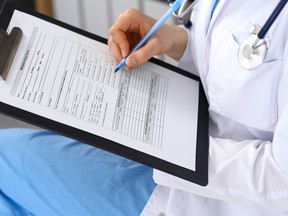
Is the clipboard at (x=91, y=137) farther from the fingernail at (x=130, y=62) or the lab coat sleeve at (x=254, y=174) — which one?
the fingernail at (x=130, y=62)

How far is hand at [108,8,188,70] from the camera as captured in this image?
858 mm

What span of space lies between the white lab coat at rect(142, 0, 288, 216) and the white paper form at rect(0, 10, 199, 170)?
0.20ft

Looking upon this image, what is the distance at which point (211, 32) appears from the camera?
0.88 m

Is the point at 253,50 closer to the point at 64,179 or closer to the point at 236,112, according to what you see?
the point at 236,112

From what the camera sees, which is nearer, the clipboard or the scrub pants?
the clipboard

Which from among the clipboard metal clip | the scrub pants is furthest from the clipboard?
the scrub pants

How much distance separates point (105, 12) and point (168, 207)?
1.14 metres

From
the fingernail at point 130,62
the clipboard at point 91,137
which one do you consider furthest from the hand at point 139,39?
the clipboard at point 91,137

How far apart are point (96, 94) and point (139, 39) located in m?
0.21

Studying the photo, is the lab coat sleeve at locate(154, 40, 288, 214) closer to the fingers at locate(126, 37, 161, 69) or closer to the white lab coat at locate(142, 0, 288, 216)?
the white lab coat at locate(142, 0, 288, 216)

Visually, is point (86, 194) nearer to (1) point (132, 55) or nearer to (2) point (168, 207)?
(2) point (168, 207)

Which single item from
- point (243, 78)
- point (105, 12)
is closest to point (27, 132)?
point (243, 78)

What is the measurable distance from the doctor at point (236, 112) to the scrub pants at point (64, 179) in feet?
0.17

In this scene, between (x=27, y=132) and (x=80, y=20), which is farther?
(x=80, y=20)
